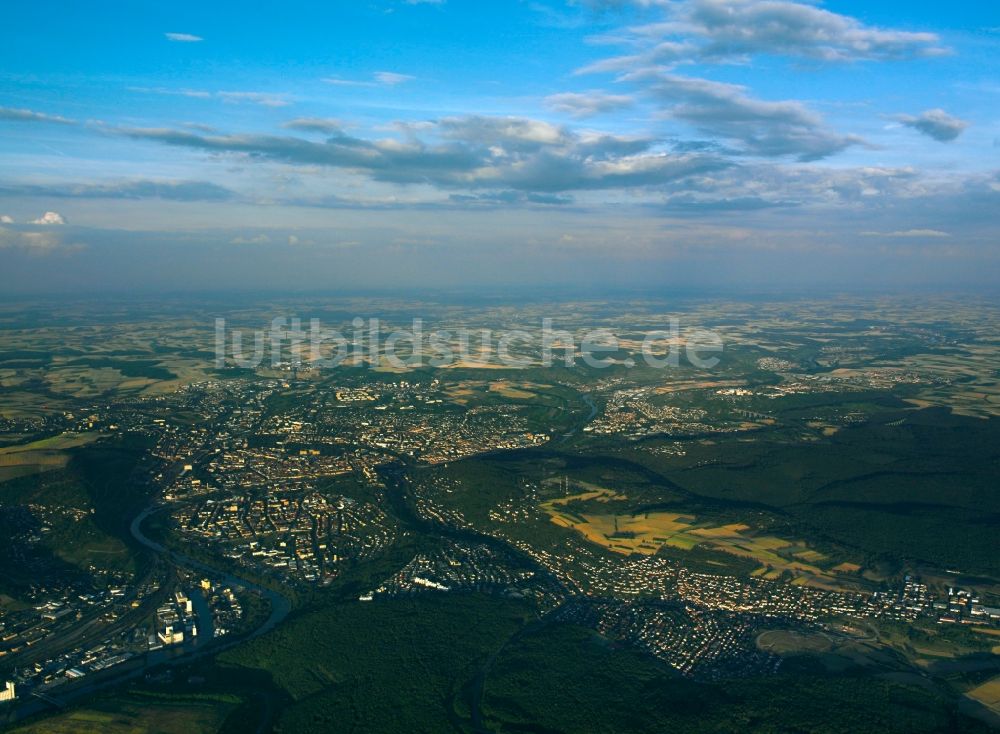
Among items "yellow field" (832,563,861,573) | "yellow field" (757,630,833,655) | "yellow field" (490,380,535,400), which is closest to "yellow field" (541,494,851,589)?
"yellow field" (832,563,861,573)

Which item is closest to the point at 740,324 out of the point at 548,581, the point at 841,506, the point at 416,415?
the point at 416,415

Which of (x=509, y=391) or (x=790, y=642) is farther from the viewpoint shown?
(x=509, y=391)

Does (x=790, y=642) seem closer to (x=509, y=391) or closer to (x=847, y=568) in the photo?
(x=847, y=568)

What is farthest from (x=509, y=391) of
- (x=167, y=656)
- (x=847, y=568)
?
(x=167, y=656)

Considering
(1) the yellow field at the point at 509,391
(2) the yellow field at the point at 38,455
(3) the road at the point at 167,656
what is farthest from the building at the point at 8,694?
(1) the yellow field at the point at 509,391

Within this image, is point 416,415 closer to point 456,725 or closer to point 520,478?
point 520,478

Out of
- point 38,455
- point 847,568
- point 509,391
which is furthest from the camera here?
point 509,391

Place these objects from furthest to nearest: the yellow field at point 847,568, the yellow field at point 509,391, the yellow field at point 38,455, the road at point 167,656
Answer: the yellow field at point 509,391
the yellow field at point 38,455
the yellow field at point 847,568
the road at point 167,656

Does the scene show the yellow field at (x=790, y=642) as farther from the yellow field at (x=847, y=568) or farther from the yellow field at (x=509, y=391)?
the yellow field at (x=509, y=391)
